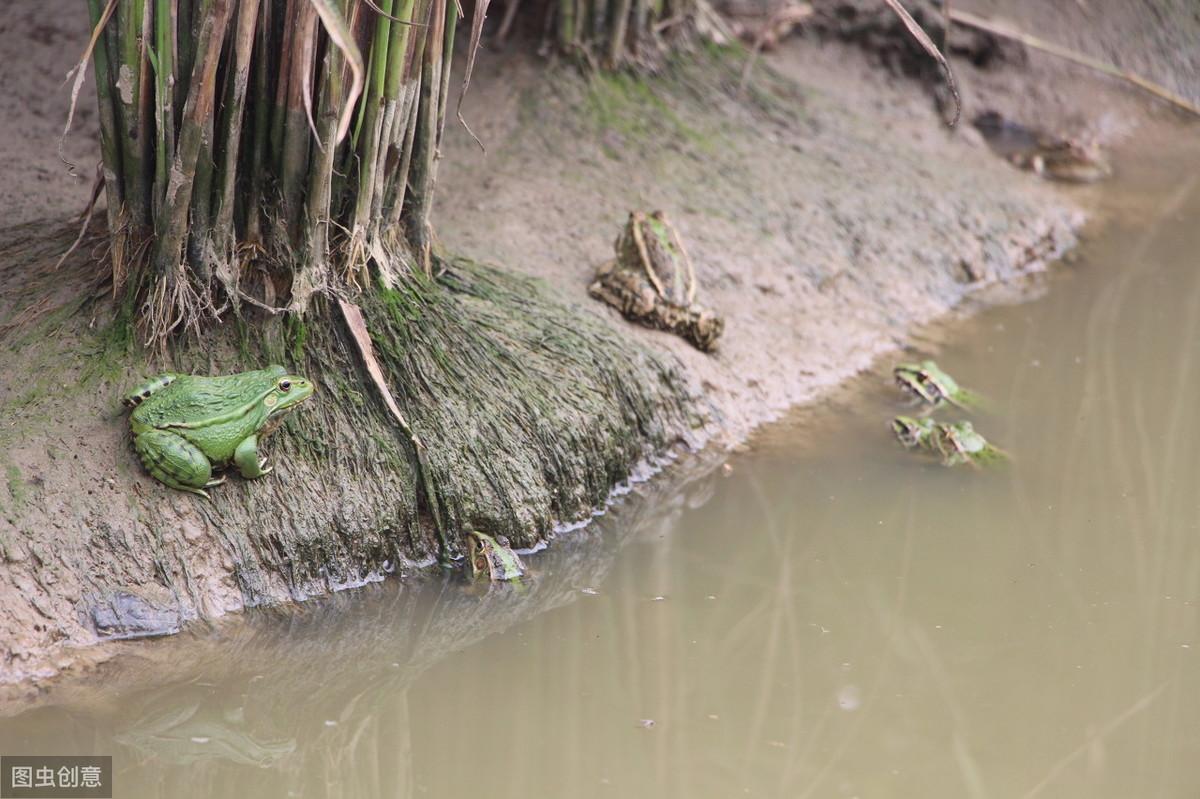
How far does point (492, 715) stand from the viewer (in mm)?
4031

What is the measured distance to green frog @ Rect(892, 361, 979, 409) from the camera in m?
6.13

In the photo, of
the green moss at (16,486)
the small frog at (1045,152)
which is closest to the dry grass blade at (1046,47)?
the small frog at (1045,152)

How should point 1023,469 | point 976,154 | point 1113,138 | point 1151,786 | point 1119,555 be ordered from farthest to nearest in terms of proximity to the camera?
point 1113,138
point 976,154
point 1023,469
point 1119,555
point 1151,786

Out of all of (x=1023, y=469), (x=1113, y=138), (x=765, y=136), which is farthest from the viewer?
(x=1113, y=138)

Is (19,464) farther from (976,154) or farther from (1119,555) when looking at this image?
(976,154)

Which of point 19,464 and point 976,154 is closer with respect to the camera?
point 19,464

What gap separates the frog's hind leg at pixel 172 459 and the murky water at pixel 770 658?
1.82 feet

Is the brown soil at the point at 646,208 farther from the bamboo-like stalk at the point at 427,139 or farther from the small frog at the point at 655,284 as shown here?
the bamboo-like stalk at the point at 427,139

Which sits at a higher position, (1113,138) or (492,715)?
(1113,138)

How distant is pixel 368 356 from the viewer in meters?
4.75

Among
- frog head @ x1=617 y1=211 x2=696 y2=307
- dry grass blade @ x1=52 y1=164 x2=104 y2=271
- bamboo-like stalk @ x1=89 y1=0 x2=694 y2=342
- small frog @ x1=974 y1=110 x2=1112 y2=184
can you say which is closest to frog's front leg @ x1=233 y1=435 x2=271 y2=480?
bamboo-like stalk @ x1=89 y1=0 x2=694 y2=342

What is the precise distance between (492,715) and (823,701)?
3.73 feet

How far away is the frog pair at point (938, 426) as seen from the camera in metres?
5.64

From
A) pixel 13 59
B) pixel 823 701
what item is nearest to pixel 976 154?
pixel 823 701
